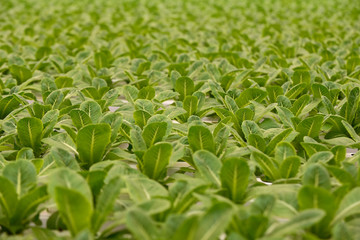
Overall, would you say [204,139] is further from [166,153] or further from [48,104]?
[48,104]

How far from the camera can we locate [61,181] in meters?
0.82

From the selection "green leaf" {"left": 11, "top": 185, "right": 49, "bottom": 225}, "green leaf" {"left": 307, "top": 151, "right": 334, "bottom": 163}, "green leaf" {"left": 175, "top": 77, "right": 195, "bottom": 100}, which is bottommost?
"green leaf" {"left": 11, "top": 185, "right": 49, "bottom": 225}

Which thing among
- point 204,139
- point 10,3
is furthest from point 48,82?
point 10,3

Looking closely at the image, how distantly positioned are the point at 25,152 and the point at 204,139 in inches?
18.6

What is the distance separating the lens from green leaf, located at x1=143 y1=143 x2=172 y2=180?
0.99 m

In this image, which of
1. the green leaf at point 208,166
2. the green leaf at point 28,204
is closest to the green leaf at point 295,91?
the green leaf at point 208,166

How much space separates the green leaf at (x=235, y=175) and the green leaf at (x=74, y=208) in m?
0.30

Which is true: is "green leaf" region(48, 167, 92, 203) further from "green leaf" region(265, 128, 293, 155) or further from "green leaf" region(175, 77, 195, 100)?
"green leaf" region(175, 77, 195, 100)

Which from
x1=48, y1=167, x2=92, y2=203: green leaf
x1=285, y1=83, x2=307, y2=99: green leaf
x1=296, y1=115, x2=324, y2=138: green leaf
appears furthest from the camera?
x1=285, y1=83, x2=307, y2=99: green leaf

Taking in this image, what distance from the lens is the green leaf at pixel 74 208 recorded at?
745 millimetres

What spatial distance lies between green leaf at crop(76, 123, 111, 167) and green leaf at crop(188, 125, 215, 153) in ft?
0.72

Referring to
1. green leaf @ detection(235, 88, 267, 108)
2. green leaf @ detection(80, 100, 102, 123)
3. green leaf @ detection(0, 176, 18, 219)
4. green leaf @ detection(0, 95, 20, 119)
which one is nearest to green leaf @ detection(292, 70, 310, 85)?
green leaf @ detection(235, 88, 267, 108)

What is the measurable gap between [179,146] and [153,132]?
0.09 meters

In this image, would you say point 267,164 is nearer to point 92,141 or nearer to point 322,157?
point 322,157
